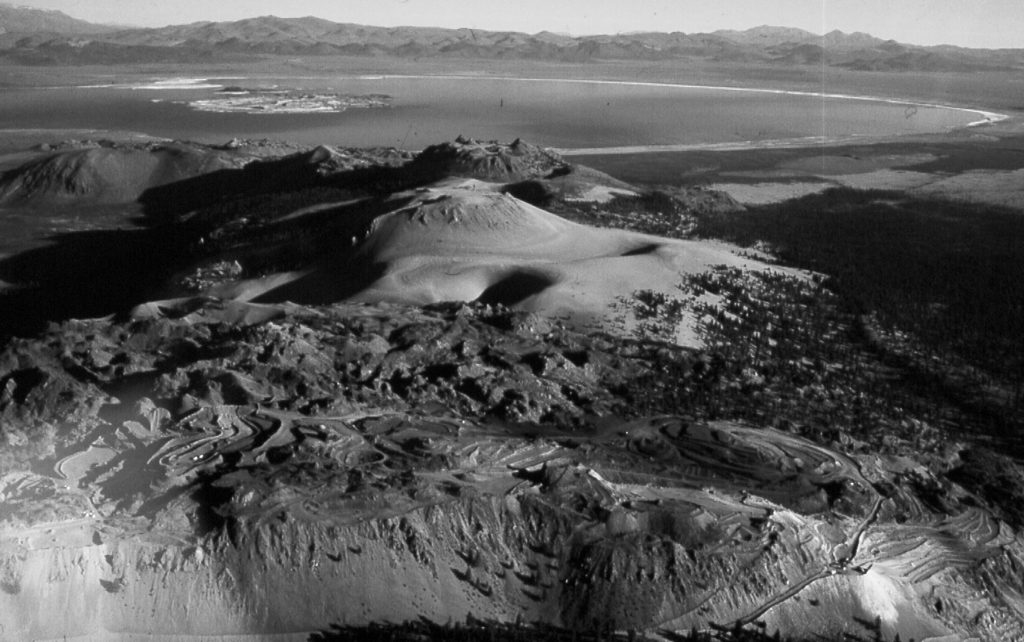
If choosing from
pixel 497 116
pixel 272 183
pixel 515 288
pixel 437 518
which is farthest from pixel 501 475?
pixel 497 116

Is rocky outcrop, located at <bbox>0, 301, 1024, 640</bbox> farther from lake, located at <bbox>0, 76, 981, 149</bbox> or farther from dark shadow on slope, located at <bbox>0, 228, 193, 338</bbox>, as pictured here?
lake, located at <bbox>0, 76, 981, 149</bbox>

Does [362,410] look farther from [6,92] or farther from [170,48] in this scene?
[170,48]

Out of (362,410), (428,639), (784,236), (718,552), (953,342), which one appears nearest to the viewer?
(428,639)

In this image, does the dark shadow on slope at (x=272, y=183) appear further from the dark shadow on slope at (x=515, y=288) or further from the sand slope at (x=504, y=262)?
the dark shadow on slope at (x=515, y=288)

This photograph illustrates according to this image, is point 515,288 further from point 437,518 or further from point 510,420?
point 437,518

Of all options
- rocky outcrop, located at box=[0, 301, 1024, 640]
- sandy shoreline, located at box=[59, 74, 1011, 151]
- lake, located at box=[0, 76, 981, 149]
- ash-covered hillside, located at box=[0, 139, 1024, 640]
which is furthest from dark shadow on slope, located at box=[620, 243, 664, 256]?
lake, located at box=[0, 76, 981, 149]

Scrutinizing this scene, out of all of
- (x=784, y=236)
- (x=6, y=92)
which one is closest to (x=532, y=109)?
(x=6, y=92)

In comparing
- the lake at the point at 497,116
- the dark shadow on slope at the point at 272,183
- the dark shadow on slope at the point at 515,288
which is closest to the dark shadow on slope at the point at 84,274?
the dark shadow on slope at the point at 272,183
